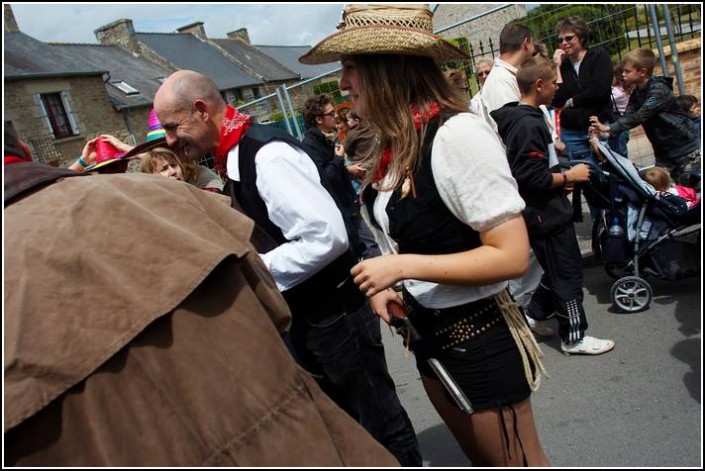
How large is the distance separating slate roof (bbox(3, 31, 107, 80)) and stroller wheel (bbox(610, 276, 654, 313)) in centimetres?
2135

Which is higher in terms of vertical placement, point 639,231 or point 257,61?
point 257,61

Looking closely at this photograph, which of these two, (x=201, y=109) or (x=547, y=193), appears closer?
(x=201, y=109)

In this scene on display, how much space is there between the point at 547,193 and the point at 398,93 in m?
2.16

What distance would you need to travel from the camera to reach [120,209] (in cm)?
114

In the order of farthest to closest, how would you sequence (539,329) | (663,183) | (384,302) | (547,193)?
(663,183) < (539,329) < (547,193) < (384,302)

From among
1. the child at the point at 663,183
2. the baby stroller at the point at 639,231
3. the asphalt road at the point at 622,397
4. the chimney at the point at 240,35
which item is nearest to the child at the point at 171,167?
the asphalt road at the point at 622,397

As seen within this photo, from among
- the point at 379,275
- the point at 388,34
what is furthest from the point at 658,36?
the point at 379,275

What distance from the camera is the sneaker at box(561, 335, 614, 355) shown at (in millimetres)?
3805

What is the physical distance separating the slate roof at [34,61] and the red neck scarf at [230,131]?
828 inches

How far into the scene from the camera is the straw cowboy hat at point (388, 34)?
1.76 meters

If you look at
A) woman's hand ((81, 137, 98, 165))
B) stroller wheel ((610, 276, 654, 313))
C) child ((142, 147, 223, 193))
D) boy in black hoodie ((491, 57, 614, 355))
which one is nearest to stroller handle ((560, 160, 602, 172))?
boy in black hoodie ((491, 57, 614, 355))

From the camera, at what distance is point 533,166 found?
3545mm

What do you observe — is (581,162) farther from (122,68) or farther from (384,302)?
(122,68)

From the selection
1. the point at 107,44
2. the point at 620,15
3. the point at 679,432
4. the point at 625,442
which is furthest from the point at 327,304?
the point at 107,44
